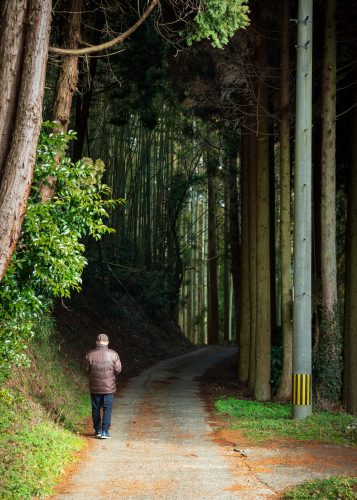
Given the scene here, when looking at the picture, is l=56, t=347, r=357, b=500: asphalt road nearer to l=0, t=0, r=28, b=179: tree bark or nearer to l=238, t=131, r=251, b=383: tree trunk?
l=0, t=0, r=28, b=179: tree bark

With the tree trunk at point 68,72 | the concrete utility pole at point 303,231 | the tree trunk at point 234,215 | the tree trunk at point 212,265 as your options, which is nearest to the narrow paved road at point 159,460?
the concrete utility pole at point 303,231

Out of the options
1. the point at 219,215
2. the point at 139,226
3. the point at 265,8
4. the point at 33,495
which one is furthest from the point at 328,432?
the point at 219,215

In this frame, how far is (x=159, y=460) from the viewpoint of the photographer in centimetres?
959

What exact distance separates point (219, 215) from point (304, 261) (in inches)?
1006

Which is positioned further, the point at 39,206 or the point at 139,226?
the point at 139,226

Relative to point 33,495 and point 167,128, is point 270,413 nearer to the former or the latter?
point 33,495

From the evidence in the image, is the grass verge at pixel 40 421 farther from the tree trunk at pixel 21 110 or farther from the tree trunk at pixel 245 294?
the tree trunk at pixel 245 294

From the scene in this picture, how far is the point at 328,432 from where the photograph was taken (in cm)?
1170

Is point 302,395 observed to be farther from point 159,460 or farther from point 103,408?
point 159,460

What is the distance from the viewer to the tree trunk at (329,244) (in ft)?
47.4

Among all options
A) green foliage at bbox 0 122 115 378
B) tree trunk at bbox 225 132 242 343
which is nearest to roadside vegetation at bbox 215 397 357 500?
green foliage at bbox 0 122 115 378

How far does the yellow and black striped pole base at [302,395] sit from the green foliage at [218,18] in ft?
20.2

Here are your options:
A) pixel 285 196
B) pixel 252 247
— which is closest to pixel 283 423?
pixel 285 196

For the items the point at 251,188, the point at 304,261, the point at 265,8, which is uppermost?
the point at 265,8
